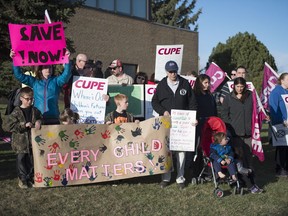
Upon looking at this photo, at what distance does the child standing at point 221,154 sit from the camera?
714 cm

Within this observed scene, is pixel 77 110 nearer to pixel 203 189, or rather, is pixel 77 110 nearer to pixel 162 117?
pixel 162 117

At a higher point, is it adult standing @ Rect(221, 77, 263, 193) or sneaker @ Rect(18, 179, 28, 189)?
adult standing @ Rect(221, 77, 263, 193)

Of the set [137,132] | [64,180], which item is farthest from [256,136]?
[64,180]

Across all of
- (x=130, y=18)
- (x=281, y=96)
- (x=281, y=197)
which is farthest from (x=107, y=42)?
(x=281, y=197)

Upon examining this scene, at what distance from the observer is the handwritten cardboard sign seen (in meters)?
6.84

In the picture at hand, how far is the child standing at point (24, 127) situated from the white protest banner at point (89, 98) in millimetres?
1052

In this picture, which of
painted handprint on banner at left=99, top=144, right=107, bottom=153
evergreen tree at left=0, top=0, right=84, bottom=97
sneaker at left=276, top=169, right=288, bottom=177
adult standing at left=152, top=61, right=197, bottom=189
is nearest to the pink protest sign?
painted handprint on banner at left=99, top=144, right=107, bottom=153

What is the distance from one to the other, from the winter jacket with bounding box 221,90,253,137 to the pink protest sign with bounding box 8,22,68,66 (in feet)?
9.91

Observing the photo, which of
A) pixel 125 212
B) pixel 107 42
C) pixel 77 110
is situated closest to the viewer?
pixel 125 212

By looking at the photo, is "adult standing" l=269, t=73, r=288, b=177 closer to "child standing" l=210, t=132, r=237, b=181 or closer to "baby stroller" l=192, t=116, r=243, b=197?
"baby stroller" l=192, t=116, r=243, b=197

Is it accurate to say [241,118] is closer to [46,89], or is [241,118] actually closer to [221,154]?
[221,154]

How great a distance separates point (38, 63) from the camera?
24.6ft

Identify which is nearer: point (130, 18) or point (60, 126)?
point (60, 126)

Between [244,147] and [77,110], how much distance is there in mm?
3061
